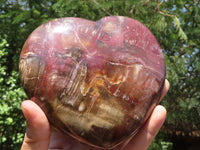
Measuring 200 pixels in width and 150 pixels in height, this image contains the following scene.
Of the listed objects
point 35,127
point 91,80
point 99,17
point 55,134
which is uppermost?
point 99,17

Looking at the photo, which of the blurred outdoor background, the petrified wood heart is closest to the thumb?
the petrified wood heart

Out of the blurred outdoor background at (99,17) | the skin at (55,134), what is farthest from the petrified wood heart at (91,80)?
the blurred outdoor background at (99,17)

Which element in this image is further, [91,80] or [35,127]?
[91,80]

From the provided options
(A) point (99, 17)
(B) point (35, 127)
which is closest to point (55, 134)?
(B) point (35, 127)

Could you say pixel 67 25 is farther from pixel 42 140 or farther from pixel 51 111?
pixel 42 140

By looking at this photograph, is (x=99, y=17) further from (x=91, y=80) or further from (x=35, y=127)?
(x=35, y=127)

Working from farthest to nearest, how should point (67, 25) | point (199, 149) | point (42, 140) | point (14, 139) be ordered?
1. point (199, 149)
2. point (14, 139)
3. point (67, 25)
4. point (42, 140)

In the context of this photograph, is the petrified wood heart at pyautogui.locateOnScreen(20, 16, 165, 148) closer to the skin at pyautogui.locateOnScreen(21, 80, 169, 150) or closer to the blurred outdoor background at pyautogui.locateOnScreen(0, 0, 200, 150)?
the skin at pyautogui.locateOnScreen(21, 80, 169, 150)

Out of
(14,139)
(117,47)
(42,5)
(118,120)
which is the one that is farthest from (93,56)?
(14,139)

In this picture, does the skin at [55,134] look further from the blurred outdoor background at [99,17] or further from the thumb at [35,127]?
the blurred outdoor background at [99,17]
